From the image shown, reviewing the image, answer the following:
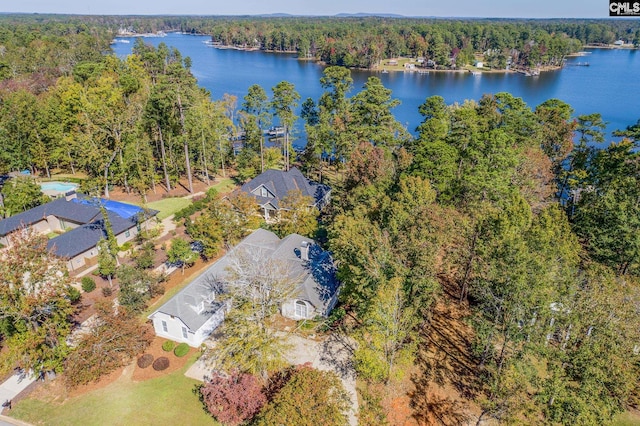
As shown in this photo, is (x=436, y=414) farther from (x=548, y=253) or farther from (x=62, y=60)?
(x=62, y=60)

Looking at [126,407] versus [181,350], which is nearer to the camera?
[126,407]

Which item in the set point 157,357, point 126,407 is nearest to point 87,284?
point 157,357

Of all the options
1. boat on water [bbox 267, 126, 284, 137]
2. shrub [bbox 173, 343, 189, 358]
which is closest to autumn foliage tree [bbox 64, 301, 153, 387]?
shrub [bbox 173, 343, 189, 358]

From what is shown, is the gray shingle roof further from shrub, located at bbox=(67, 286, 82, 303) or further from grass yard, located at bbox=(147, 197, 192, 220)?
grass yard, located at bbox=(147, 197, 192, 220)

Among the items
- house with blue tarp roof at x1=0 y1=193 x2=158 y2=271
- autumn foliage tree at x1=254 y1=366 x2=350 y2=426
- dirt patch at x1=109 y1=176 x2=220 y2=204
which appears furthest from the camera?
dirt patch at x1=109 y1=176 x2=220 y2=204

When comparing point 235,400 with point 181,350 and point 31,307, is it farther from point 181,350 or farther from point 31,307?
point 31,307

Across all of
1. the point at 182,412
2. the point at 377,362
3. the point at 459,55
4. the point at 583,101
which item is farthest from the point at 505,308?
the point at 459,55

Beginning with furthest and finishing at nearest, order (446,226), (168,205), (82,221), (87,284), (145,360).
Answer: (168,205), (82,221), (87,284), (145,360), (446,226)

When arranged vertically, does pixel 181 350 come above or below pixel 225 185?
below
